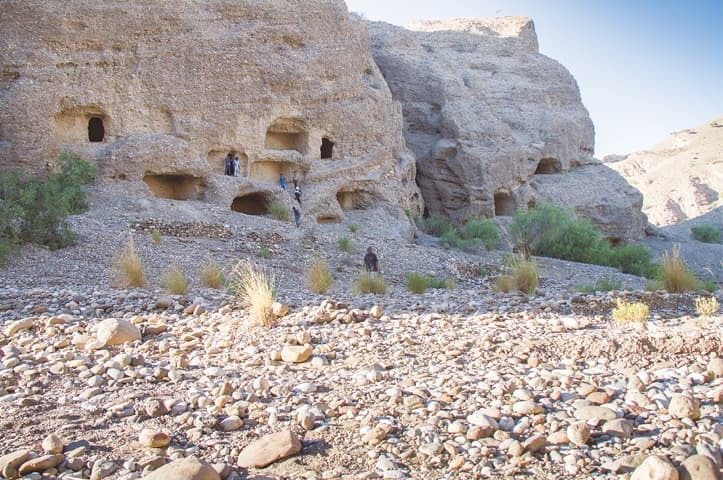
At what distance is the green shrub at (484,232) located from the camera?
21070mm

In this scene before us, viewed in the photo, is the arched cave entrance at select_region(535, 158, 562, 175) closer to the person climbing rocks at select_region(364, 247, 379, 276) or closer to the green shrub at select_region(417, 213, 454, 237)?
the green shrub at select_region(417, 213, 454, 237)

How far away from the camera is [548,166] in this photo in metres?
29.0

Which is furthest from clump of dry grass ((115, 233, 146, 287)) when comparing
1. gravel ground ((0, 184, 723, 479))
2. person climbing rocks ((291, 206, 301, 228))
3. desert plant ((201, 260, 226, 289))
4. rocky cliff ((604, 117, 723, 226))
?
rocky cliff ((604, 117, 723, 226))

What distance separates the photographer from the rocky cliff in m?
43.2

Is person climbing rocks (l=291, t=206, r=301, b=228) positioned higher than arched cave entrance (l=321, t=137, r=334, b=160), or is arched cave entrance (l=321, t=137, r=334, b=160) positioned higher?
arched cave entrance (l=321, t=137, r=334, b=160)

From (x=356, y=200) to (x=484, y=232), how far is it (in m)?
5.02

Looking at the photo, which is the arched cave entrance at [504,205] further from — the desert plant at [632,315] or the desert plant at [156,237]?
the desert plant at [632,315]

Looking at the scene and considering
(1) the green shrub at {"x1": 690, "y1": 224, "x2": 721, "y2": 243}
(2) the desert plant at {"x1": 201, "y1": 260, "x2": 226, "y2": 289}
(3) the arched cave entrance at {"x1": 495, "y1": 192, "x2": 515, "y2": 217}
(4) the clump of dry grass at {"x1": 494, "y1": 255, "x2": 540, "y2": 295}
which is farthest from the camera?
(1) the green shrub at {"x1": 690, "y1": 224, "x2": 721, "y2": 243}

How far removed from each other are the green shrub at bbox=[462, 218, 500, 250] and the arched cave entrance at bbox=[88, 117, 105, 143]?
44.2 feet

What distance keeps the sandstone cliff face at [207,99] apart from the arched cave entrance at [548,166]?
8.61m

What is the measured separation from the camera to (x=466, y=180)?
25438mm

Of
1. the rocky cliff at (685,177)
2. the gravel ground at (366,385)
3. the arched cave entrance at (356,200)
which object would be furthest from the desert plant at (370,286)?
the rocky cliff at (685,177)

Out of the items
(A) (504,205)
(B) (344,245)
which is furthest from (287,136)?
(A) (504,205)

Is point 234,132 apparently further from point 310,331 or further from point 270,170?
point 310,331
